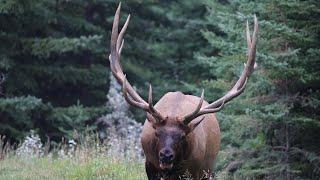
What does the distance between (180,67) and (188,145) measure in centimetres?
1390

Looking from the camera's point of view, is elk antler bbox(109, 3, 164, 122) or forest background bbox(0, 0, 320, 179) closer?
elk antler bbox(109, 3, 164, 122)

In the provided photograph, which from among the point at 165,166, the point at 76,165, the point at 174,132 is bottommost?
the point at 76,165

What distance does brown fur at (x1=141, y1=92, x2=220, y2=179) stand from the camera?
27.8 feet

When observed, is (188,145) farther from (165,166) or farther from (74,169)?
(74,169)

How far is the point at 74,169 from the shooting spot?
412 inches

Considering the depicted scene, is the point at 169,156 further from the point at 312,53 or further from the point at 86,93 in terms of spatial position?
the point at 86,93

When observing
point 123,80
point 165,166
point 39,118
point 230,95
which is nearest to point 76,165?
point 123,80

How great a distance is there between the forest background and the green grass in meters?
2.65

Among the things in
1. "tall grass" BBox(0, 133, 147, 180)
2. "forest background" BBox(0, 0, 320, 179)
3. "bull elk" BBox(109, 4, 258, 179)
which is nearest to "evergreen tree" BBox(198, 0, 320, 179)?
"forest background" BBox(0, 0, 320, 179)

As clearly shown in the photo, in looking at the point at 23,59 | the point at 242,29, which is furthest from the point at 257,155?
the point at 23,59

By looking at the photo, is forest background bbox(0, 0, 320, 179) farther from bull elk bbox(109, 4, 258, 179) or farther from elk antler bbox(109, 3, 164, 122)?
elk antler bbox(109, 3, 164, 122)

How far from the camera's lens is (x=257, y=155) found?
13.8 m

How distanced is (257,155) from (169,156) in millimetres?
6043

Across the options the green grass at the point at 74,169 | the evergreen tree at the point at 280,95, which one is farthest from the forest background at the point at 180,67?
the green grass at the point at 74,169
